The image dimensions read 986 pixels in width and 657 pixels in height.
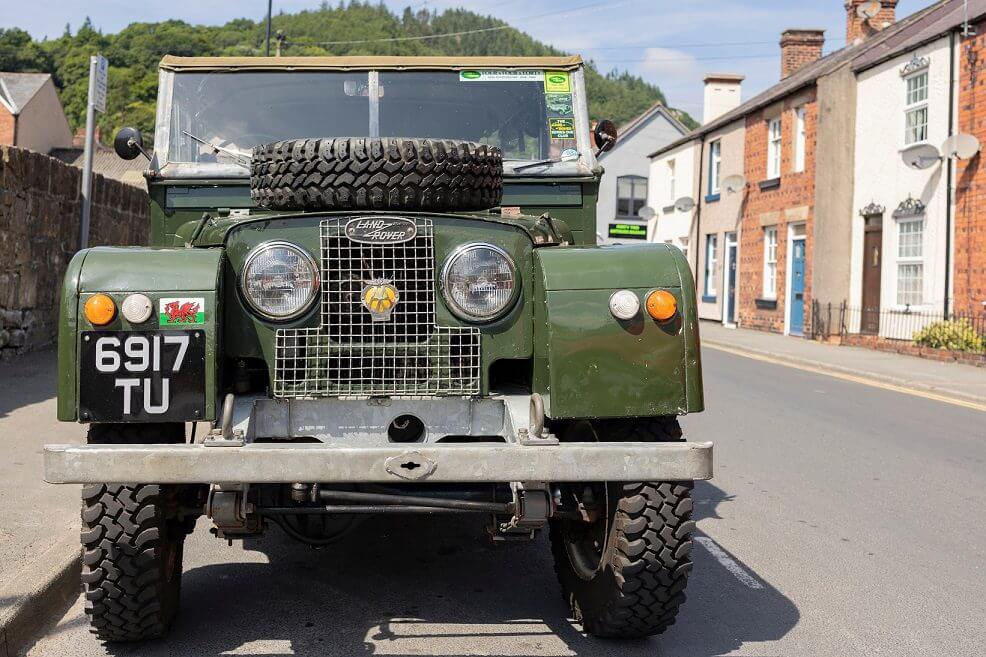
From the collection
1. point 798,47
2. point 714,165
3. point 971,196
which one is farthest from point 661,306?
point 798,47

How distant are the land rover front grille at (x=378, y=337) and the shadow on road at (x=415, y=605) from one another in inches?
40.9

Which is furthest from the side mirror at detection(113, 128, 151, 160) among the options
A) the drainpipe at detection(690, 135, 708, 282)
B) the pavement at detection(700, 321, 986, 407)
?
the drainpipe at detection(690, 135, 708, 282)

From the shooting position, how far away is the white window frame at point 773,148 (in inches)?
1072

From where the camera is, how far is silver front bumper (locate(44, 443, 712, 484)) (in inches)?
126

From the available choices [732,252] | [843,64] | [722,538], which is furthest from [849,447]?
[732,252]

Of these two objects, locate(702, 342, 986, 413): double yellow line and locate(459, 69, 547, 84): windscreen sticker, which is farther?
locate(702, 342, 986, 413): double yellow line

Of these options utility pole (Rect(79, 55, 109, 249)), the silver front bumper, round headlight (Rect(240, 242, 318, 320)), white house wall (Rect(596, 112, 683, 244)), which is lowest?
the silver front bumper

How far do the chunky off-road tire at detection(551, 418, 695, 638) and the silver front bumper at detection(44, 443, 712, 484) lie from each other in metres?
0.36

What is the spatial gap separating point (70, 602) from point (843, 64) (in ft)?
73.4

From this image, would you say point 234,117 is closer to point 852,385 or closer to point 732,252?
point 852,385

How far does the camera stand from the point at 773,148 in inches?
1086

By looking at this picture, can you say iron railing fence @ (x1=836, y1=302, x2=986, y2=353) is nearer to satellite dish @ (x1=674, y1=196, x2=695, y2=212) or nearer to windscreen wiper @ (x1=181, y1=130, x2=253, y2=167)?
satellite dish @ (x1=674, y1=196, x2=695, y2=212)

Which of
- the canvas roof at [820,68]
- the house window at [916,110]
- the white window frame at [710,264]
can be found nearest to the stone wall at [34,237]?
the house window at [916,110]

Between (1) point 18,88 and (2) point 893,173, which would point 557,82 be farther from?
(1) point 18,88
